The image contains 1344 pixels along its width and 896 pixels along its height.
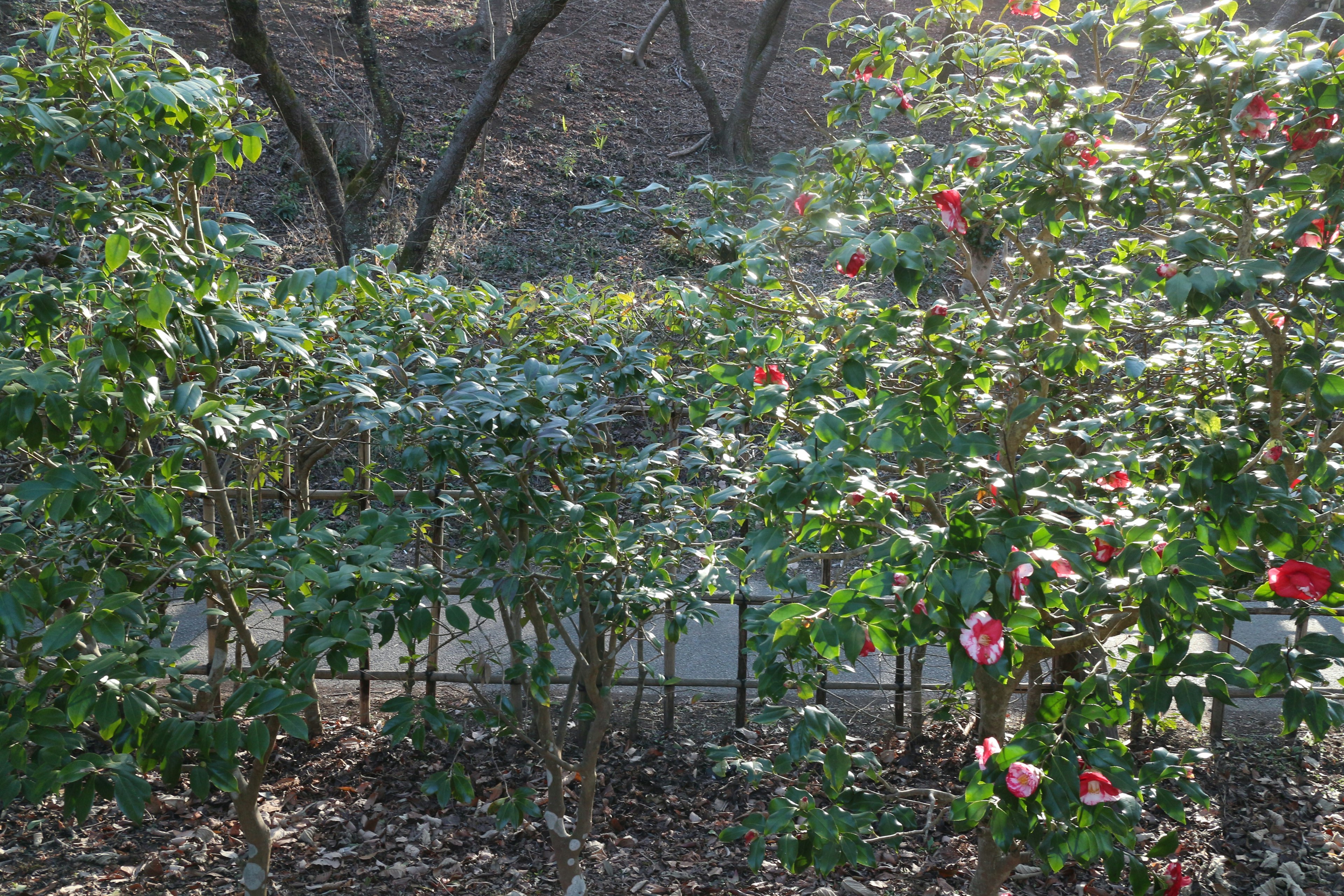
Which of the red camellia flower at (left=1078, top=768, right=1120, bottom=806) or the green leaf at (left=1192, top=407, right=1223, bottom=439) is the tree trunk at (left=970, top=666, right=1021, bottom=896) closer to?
the red camellia flower at (left=1078, top=768, right=1120, bottom=806)

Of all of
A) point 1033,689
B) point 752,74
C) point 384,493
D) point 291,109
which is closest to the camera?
point 384,493

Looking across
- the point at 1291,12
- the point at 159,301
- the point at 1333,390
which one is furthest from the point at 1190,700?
the point at 1291,12

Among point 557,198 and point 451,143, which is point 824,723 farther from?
point 557,198

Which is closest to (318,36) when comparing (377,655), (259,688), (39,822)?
(377,655)

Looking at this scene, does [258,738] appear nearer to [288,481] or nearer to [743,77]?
[288,481]

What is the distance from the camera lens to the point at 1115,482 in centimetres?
205

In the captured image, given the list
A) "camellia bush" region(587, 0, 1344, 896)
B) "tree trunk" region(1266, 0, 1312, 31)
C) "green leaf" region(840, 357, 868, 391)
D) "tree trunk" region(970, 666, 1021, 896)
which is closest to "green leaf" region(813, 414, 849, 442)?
Answer: "camellia bush" region(587, 0, 1344, 896)

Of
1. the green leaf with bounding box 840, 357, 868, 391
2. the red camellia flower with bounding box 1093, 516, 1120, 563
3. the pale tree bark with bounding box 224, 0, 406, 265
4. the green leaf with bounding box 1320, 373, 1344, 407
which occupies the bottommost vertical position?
the red camellia flower with bounding box 1093, 516, 1120, 563

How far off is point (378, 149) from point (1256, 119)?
8581 millimetres

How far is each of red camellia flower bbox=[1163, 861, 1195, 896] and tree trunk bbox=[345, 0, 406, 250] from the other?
683cm

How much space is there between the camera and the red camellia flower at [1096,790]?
1.57 metres

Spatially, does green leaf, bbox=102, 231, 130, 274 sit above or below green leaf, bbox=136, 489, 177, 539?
above

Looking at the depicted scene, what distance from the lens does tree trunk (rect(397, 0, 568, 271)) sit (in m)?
7.27

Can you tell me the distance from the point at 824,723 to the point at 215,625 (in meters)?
2.69
